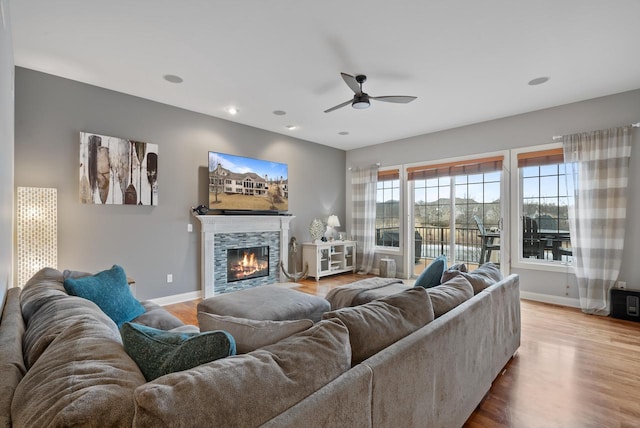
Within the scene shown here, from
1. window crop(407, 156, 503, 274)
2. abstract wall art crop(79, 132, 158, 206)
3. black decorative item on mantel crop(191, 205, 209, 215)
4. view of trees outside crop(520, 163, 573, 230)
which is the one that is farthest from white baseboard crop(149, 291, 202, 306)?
view of trees outside crop(520, 163, 573, 230)

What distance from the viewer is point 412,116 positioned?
4.70 meters

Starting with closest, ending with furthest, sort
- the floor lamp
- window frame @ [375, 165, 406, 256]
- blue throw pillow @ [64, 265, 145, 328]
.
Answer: blue throw pillow @ [64, 265, 145, 328] → the floor lamp → window frame @ [375, 165, 406, 256]

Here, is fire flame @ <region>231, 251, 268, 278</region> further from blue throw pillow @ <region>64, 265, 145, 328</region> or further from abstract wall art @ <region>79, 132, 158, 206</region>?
blue throw pillow @ <region>64, 265, 145, 328</region>

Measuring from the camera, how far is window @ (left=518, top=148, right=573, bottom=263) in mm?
4297

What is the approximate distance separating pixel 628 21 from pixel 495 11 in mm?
1124

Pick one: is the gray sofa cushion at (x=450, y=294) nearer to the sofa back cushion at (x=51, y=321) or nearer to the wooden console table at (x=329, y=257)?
the sofa back cushion at (x=51, y=321)

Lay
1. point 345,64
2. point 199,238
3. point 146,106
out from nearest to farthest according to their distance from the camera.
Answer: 1. point 345,64
2. point 146,106
3. point 199,238

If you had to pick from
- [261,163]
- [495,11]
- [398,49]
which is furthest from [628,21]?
[261,163]

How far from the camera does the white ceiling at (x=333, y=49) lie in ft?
7.63

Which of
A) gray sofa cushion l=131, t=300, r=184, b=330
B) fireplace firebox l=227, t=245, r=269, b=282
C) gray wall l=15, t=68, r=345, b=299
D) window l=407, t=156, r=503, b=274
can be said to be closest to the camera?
gray sofa cushion l=131, t=300, r=184, b=330

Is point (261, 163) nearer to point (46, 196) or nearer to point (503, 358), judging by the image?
point (46, 196)

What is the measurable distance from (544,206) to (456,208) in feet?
4.20

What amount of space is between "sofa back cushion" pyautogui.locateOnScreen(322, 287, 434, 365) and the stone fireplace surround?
3.62 meters

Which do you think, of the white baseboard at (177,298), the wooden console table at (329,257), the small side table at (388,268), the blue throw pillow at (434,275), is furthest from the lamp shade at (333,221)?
the blue throw pillow at (434,275)
